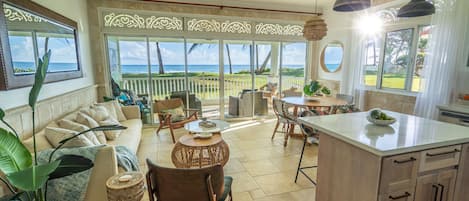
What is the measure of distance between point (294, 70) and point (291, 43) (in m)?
0.70

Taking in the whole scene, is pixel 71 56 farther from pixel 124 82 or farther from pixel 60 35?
pixel 124 82

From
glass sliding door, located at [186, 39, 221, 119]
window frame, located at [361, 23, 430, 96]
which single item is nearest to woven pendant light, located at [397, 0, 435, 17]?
window frame, located at [361, 23, 430, 96]

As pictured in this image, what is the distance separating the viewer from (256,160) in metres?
3.35

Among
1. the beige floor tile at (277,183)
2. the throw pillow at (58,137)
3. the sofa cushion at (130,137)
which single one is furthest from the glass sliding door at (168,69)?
the beige floor tile at (277,183)

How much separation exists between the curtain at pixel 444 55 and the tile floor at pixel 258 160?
6.03 feet

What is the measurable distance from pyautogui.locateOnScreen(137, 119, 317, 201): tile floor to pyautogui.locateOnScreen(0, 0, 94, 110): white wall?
4.57 ft

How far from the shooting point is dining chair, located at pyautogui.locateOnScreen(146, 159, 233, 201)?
138 centimetres

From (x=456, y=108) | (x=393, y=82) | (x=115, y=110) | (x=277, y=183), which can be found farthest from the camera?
(x=393, y=82)

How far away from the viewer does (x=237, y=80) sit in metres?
5.62

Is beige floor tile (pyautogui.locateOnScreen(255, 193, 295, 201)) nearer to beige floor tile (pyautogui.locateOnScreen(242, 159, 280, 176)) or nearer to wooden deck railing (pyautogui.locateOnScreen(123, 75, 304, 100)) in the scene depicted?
beige floor tile (pyautogui.locateOnScreen(242, 159, 280, 176))

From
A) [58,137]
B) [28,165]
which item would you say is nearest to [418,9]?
[28,165]

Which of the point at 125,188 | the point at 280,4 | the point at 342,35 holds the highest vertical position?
the point at 280,4

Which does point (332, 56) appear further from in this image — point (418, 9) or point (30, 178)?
point (30, 178)

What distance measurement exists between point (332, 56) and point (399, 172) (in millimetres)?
4580
